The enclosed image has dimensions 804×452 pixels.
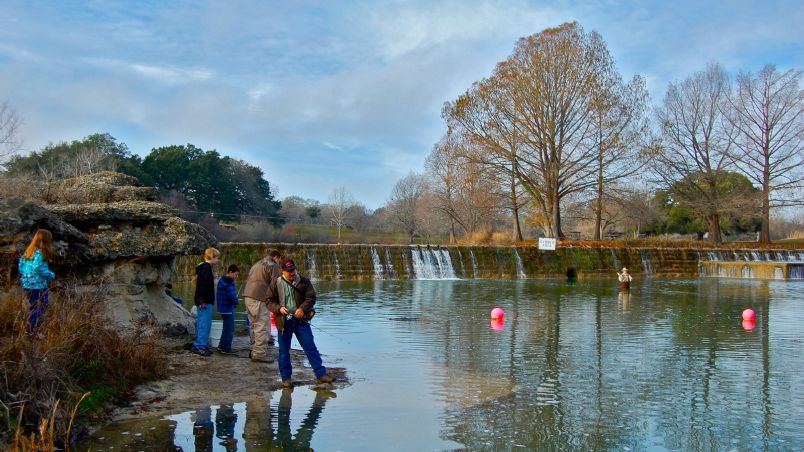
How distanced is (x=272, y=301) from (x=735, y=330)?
10896 mm

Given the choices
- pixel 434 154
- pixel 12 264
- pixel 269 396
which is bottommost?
pixel 269 396

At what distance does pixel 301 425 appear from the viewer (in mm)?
6922

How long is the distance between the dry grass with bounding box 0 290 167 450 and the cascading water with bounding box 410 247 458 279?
81.9ft

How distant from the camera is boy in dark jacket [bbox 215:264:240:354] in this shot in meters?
10.4

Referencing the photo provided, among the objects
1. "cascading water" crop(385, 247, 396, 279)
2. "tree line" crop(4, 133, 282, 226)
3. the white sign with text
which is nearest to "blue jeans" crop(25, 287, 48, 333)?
"cascading water" crop(385, 247, 396, 279)

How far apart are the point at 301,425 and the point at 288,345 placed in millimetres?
1812

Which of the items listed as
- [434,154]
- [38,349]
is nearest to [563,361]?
[38,349]

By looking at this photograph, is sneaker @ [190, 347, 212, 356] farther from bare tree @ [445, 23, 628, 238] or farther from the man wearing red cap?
bare tree @ [445, 23, 628, 238]

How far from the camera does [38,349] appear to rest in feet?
20.5

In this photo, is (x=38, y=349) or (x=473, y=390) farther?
(x=473, y=390)

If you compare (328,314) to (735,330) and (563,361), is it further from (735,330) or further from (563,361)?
(735,330)

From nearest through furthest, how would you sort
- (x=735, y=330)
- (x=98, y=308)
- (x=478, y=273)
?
(x=98, y=308), (x=735, y=330), (x=478, y=273)

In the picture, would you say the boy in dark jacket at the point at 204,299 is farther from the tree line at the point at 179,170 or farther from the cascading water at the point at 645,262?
the tree line at the point at 179,170

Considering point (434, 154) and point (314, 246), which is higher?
point (434, 154)
